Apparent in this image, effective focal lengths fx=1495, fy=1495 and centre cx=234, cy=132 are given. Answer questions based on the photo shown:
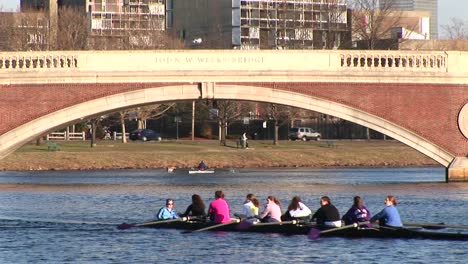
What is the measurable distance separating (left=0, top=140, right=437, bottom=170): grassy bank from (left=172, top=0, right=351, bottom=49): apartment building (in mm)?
24618

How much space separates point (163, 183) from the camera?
69.2 meters

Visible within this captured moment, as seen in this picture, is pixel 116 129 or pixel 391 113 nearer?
pixel 391 113

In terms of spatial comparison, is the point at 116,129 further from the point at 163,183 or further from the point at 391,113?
the point at 391,113

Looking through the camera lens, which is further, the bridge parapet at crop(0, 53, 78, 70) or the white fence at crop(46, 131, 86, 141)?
the white fence at crop(46, 131, 86, 141)

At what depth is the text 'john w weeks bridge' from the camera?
200ft

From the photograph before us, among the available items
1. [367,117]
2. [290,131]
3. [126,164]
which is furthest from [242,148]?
[367,117]

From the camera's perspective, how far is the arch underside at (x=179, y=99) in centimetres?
6088

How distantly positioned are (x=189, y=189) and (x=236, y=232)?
20.2 meters

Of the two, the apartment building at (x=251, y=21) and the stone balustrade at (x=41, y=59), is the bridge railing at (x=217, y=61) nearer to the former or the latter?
the stone balustrade at (x=41, y=59)

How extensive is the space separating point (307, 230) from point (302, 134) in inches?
2561

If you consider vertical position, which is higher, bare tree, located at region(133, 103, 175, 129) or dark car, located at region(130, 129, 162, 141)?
bare tree, located at region(133, 103, 175, 129)

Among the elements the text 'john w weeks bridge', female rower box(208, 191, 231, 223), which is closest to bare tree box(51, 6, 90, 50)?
the text 'john w weeks bridge'

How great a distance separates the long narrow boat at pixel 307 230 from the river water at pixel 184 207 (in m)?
0.21

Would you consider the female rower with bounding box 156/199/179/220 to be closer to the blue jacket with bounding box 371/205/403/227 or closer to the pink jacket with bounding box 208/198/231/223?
the pink jacket with bounding box 208/198/231/223
